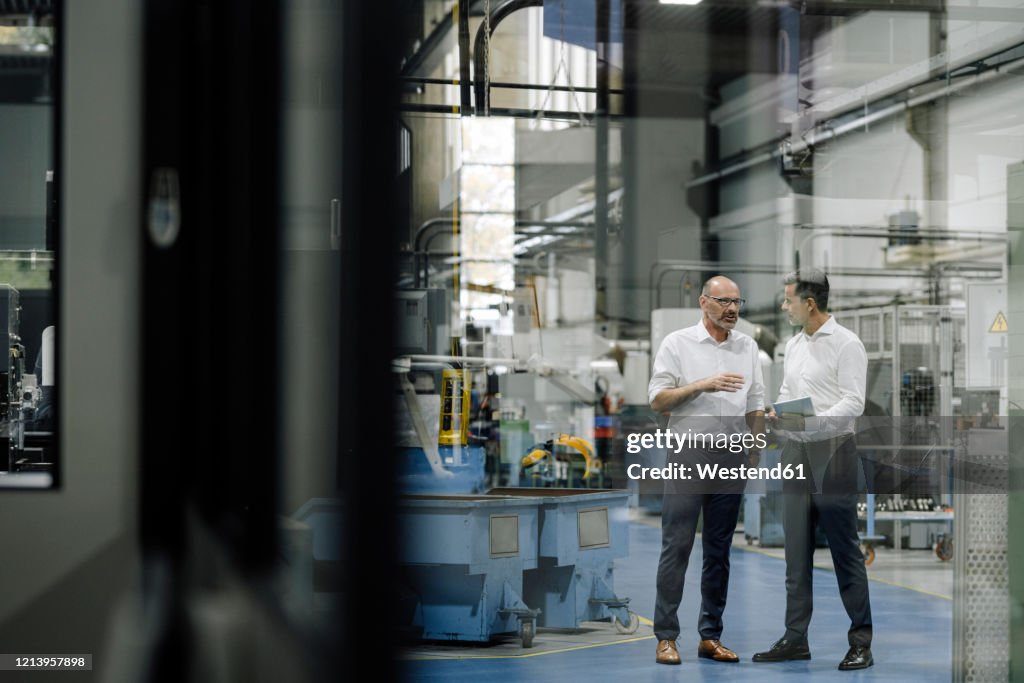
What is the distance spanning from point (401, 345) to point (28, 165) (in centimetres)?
155

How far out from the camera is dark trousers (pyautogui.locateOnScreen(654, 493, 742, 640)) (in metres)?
3.08

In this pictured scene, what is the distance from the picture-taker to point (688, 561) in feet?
10.4

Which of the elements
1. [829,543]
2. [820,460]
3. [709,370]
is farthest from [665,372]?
[829,543]

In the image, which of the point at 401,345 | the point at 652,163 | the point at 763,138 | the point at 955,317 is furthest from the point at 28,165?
the point at 652,163

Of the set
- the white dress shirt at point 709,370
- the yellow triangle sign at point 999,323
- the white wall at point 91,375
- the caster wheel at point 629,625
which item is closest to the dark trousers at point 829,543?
the white dress shirt at point 709,370

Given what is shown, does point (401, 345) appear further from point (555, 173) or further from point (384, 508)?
point (555, 173)

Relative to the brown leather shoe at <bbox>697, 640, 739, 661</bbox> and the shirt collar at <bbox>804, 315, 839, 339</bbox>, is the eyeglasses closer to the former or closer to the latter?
the shirt collar at <bbox>804, 315, 839, 339</bbox>

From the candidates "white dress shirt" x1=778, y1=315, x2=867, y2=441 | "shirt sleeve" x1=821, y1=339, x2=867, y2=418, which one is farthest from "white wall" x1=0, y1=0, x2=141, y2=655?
"shirt sleeve" x1=821, y1=339, x2=867, y2=418

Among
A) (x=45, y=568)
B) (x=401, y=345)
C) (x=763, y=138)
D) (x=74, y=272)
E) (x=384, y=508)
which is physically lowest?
(x=45, y=568)

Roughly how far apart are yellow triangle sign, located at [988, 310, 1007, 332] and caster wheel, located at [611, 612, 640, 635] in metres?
1.36

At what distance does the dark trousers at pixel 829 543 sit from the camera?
304 centimetres

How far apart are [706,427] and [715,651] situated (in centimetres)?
72

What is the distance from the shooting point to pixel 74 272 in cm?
252

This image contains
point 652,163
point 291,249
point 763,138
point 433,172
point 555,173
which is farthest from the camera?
point 652,163
